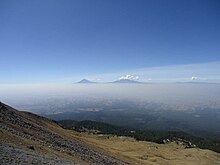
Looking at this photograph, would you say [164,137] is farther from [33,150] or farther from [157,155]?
[33,150]

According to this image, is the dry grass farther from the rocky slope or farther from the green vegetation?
the green vegetation

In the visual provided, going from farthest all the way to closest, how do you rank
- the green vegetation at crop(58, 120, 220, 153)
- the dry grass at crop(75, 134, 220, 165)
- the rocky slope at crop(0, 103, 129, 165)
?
the green vegetation at crop(58, 120, 220, 153)
the dry grass at crop(75, 134, 220, 165)
the rocky slope at crop(0, 103, 129, 165)

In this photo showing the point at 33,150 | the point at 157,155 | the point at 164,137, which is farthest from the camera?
the point at 164,137

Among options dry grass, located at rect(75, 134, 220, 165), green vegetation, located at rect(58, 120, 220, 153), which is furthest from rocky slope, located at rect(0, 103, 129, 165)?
green vegetation, located at rect(58, 120, 220, 153)

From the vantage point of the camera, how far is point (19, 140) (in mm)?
28719

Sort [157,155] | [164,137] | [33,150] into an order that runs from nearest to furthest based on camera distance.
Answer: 1. [33,150]
2. [157,155]
3. [164,137]

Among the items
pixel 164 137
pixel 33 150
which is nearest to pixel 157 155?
pixel 33 150

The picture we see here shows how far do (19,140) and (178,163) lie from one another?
50.9m

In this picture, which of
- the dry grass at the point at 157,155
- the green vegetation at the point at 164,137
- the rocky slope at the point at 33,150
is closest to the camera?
the rocky slope at the point at 33,150

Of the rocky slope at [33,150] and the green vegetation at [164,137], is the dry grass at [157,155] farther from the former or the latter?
the green vegetation at [164,137]

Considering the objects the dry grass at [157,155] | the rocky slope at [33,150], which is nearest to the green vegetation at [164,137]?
the dry grass at [157,155]

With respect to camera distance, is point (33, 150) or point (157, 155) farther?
point (157, 155)

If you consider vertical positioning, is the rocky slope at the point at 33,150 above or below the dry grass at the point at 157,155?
above

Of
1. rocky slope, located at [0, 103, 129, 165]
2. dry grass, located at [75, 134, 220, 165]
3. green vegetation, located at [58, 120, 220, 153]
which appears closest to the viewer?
rocky slope, located at [0, 103, 129, 165]
